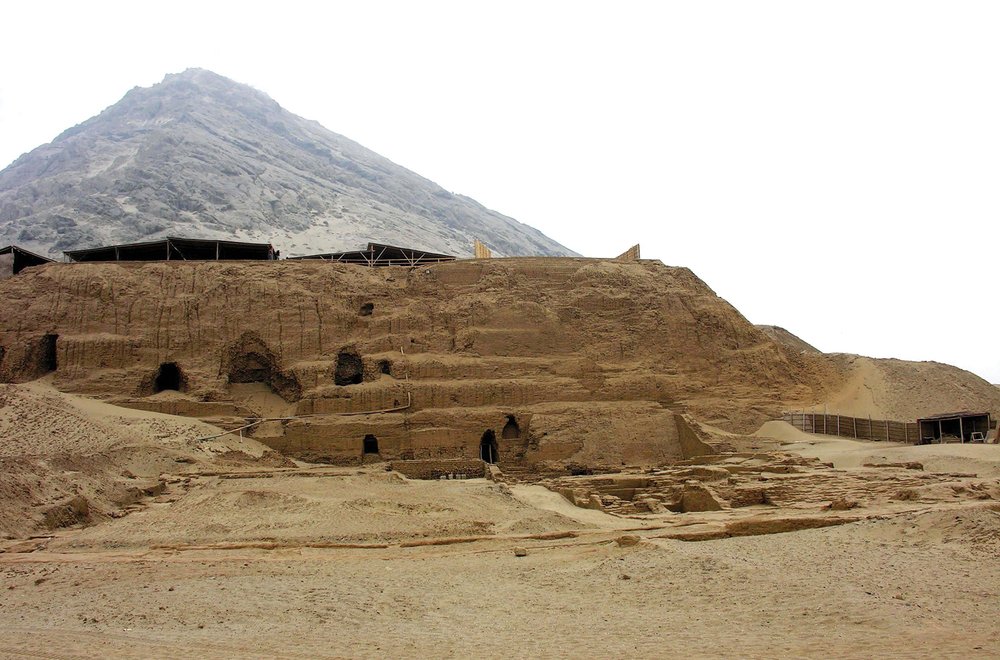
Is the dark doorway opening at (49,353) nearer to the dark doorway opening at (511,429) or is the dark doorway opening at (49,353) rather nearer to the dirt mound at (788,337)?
the dark doorway opening at (511,429)

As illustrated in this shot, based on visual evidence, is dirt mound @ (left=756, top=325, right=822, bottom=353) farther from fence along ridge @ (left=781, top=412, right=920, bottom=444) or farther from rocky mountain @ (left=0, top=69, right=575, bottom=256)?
rocky mountain @ (left=0, top=69, right=575, bottom=256)

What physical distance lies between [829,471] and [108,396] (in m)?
23.1

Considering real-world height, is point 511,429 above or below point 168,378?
below

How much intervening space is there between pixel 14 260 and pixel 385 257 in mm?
15452

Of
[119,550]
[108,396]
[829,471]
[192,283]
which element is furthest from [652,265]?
[119,550]

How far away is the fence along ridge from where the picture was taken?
87.2ft

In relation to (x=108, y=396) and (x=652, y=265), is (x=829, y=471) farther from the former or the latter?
(x=108, y=396)

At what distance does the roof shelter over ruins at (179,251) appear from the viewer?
104 ft

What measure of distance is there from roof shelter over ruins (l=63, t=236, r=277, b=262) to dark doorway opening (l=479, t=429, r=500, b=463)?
13.8m

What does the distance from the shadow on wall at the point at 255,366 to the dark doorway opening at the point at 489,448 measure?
24.8 ft

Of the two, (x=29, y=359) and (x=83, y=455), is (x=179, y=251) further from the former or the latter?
(x=83, y=455)

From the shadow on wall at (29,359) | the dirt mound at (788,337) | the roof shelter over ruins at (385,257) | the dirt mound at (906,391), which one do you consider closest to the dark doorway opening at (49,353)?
the shadow on wall at (29,359)

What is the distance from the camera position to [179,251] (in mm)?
32594

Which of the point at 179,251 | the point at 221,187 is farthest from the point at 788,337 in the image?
the point at 221,187
